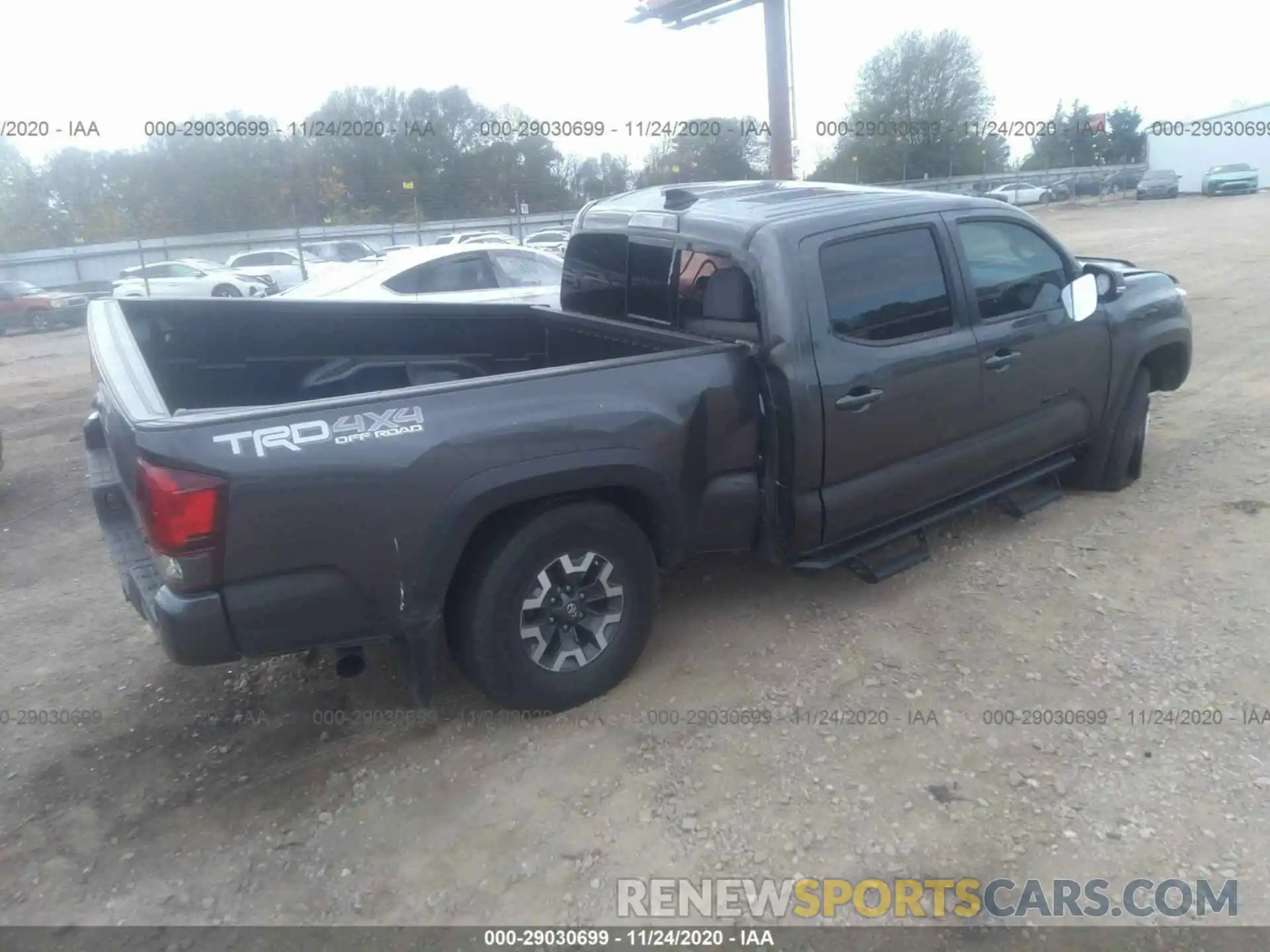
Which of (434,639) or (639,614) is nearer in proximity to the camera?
(434,639)

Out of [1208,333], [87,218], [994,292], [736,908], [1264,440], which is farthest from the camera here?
[87,218]

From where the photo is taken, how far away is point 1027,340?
482cm

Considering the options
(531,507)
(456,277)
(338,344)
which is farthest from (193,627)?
(456,277)

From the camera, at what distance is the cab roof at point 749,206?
4266 millimetres

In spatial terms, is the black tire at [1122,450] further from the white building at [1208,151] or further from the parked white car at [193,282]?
the white building at [1208,151]

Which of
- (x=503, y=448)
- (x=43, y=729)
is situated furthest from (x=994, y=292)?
(x=43, y=729)

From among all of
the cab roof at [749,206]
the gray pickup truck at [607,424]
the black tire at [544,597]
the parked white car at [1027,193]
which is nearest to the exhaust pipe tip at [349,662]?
the gray pickup truck at [607,424]

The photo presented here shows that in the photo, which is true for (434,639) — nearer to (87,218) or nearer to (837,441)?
(837,441)

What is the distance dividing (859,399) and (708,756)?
5.25 ft

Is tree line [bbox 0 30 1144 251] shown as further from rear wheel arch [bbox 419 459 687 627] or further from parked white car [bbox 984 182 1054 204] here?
rear wheel arch [bbox 419 459 687 627]

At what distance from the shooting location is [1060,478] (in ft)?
19.3

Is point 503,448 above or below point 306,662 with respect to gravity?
above

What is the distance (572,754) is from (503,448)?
3.85 ft

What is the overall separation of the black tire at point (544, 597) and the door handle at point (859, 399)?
100 cm
